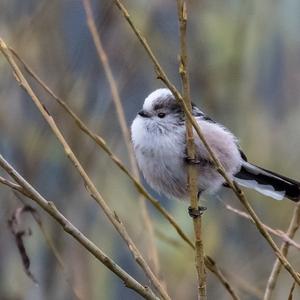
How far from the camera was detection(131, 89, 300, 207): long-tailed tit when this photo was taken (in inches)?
103

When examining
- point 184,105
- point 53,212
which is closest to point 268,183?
point 184,105

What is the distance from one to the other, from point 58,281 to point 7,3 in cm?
140

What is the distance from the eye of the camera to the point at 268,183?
2.91 metres

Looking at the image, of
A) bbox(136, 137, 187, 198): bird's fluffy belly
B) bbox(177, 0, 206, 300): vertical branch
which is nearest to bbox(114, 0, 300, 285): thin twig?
bbox(177, 0, 206, 300): vertical branch

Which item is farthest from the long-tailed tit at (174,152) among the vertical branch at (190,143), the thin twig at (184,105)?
the thin twig at (184,105)

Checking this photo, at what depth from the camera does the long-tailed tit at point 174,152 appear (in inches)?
103

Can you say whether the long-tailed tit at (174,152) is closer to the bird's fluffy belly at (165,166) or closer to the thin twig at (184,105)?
the bird's fluffy belly at (165,166)

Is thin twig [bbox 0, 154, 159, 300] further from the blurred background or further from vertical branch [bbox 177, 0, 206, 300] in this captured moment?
the blurred background

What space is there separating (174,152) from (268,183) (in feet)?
1.56

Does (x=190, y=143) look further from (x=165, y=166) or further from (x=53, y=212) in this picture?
(x=165, y=166)

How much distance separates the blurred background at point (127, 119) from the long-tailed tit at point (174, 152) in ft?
1.91

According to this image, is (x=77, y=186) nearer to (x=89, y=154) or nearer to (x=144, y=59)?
(x=89, y=154)

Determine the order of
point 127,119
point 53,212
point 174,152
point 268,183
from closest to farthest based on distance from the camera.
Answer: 1. point 53,212
2. point 174,152
3. point 268,183
4. point 127,119

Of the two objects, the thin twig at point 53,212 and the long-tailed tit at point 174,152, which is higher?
the long-tailed tit at point 174,152
